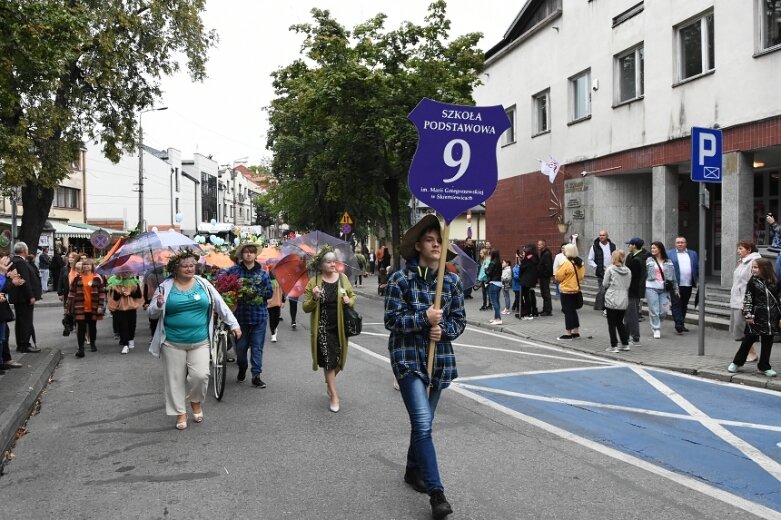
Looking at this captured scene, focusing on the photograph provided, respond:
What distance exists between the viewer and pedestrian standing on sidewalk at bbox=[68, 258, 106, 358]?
35.9 ft

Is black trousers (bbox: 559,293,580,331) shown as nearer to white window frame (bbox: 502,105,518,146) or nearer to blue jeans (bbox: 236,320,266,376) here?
blue jeans (bbox: 236,320,266,376)

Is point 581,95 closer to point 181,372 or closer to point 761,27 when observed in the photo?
point 761,27

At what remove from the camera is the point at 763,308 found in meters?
8.27

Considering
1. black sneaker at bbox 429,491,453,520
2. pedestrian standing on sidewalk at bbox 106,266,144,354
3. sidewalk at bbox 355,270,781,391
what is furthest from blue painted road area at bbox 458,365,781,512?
pedestrian standing on sidewalk at bbox 106,266,144,354

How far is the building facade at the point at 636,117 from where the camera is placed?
46.1 feet

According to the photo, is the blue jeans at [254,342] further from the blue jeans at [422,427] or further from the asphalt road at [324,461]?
the blue jeans at [422,427]

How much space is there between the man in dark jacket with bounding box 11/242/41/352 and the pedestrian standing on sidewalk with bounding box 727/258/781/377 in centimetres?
1029

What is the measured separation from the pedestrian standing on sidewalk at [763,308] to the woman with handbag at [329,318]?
4.98m

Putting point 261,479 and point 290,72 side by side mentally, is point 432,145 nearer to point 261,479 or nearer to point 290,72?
point 261,479

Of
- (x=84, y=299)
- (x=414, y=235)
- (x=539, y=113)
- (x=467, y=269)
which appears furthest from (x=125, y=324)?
(x=539, y=113)

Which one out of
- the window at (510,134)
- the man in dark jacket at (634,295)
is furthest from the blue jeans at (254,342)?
the window at (510,134)

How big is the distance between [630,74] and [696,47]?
8.40 feet

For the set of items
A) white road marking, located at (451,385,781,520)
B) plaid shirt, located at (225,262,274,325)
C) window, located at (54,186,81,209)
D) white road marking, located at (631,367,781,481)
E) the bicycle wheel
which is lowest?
white road marking, located at (631,367,781,481)

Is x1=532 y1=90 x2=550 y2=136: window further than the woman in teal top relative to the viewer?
Yes
